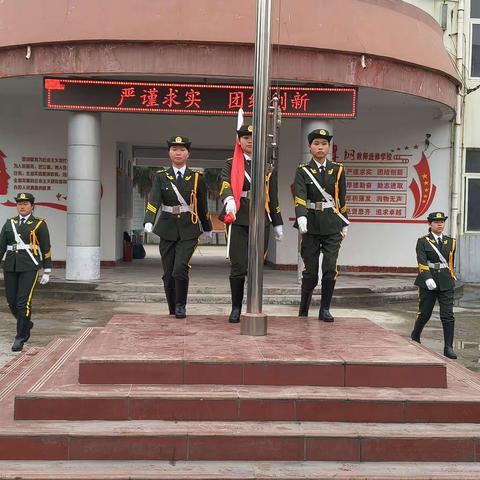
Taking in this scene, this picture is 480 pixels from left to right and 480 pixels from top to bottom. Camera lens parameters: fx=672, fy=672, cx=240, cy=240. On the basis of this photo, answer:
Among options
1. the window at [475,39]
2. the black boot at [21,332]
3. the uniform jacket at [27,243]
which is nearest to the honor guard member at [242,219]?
the uniform jacket at [27,243]

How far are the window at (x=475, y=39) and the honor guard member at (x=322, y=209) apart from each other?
1005 cm

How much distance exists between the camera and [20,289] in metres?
6.91

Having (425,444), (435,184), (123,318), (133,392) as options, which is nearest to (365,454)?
(425,444)

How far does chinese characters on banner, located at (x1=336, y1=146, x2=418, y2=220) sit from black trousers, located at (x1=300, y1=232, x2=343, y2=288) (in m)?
8.40

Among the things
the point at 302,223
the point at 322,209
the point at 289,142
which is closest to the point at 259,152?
the point at 302,223

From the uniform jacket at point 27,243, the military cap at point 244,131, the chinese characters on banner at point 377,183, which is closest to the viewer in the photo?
the military cap at point 244,131

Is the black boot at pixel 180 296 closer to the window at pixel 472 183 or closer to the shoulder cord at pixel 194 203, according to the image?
the shoulder cord at pixel 194 203

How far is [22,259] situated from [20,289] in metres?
0.32

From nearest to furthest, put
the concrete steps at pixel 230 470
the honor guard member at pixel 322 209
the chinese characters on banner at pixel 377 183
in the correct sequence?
1. the concrete steps at pixel 230 470
2. the honor guard member at pixel 322 209
3. the chinese characters on banner at pixel 377 183

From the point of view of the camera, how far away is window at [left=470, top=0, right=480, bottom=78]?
14.6 metres

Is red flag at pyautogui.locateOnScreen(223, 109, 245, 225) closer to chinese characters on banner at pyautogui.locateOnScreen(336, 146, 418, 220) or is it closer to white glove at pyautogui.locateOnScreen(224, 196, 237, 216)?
white glove at pyautogui.locateOnScreen(224, 196, 237, 216)

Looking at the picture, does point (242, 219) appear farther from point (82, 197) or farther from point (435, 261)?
point (82, 197)

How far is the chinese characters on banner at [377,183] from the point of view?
1426 centimetres

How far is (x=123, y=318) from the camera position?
5867 millimetres
